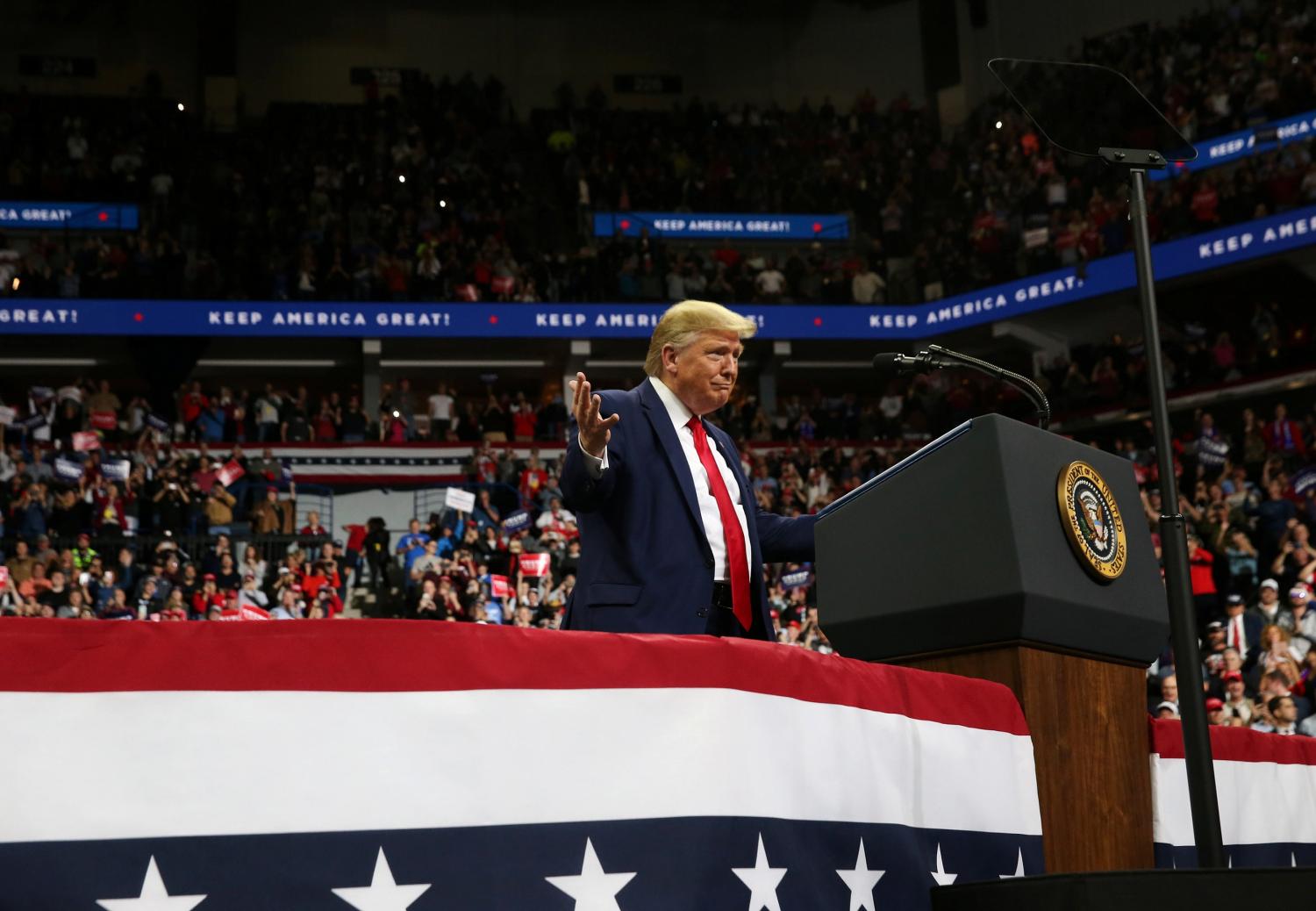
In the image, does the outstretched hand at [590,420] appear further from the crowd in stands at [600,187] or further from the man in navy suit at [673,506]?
the crowd in stands at [600,187]

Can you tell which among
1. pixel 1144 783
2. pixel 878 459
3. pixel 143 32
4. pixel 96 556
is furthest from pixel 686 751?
pixel 143 32

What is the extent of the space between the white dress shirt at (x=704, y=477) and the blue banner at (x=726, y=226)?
71.6 feet

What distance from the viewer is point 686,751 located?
1865 mm

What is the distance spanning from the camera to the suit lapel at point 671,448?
9.23 ft

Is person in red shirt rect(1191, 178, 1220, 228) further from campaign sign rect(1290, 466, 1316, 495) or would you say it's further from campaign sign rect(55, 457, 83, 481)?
campaign sign rect(55, 457, 83, 481)

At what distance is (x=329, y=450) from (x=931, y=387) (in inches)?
369

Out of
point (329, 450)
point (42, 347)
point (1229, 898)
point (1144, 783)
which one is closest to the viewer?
point (1229, 898)

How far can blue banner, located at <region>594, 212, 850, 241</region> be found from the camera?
2467 cm

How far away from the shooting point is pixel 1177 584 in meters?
2.62

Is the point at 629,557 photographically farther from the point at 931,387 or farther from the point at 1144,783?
the point at 931,387

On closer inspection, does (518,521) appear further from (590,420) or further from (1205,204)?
(590,420)

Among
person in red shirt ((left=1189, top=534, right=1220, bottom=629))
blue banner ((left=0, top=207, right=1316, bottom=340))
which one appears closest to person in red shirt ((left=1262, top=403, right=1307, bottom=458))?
blue banner ((left=0, top=207, right=1316, bottom=340))

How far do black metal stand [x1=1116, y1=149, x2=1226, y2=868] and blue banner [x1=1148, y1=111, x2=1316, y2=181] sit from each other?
1807 cm

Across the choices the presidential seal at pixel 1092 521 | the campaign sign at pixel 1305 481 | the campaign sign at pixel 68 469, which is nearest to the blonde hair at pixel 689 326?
the presidential seal at pixel 1092 521
